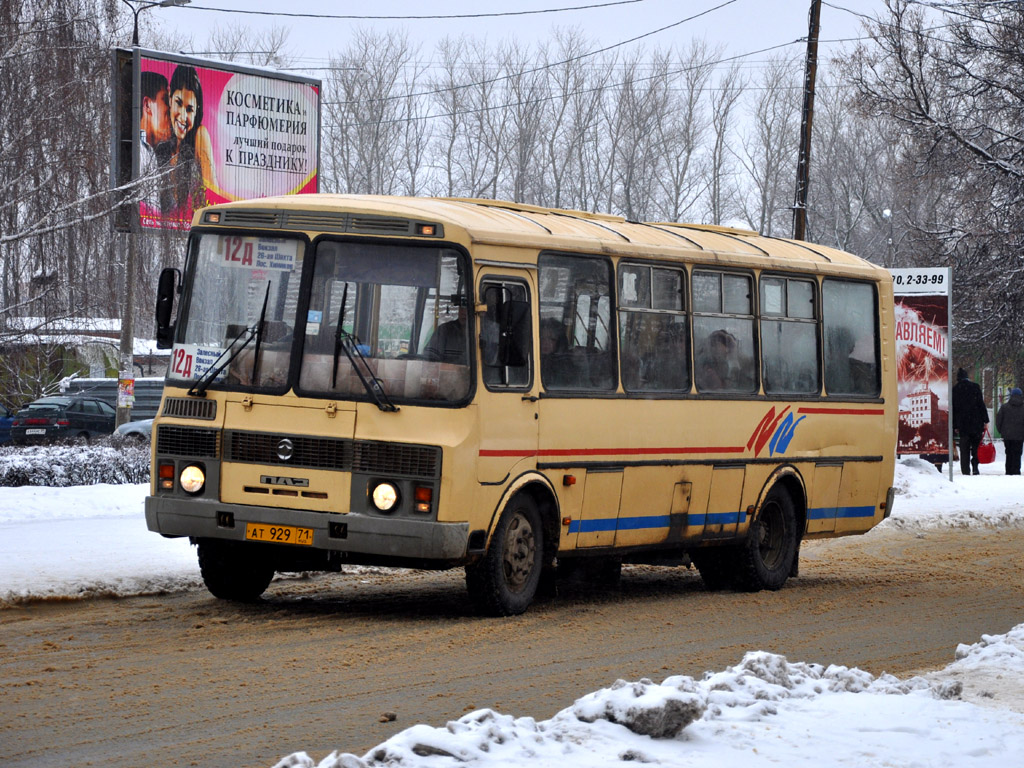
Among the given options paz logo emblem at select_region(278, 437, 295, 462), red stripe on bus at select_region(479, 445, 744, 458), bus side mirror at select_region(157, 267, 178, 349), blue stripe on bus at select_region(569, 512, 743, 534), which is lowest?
blue stripe on bus at select_region(569, 512, 743, 534)

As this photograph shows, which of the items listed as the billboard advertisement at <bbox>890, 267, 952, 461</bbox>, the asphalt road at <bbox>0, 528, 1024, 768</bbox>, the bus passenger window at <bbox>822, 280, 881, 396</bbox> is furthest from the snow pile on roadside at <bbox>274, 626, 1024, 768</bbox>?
the billboard advertisement at <bbox>890, 267, 952, 461</bbox>

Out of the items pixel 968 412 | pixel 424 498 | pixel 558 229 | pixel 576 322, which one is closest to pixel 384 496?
pixel 424 498

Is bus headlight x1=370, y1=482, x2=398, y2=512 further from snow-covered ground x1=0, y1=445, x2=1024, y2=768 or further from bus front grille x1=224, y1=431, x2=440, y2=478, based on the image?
snow-covered ground x1=0, y1=445, x2=1024, y2=768

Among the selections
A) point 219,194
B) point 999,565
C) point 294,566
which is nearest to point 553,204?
point 219,194

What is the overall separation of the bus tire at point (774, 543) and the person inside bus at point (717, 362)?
1234 mm

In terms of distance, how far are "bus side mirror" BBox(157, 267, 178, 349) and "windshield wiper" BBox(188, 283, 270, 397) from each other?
1.52ft

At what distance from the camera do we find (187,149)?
2431cm

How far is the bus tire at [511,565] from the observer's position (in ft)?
36.3

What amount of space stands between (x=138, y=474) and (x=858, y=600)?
11273 millimetres

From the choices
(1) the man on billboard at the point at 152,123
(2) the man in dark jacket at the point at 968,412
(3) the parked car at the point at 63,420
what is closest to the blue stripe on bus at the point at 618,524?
(1) the man on billboard at the point at 152,123

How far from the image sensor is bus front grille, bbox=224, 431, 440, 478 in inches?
414

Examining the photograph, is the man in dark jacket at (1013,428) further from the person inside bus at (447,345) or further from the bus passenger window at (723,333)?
the person inside bus at (447,345)

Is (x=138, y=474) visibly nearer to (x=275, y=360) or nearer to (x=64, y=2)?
Answer: (x=64, y=2)

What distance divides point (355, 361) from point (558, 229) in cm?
219
